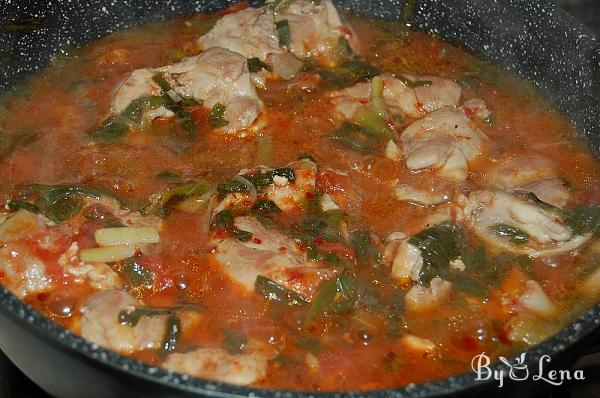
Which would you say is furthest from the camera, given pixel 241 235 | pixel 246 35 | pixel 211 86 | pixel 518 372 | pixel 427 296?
pixel 246 35

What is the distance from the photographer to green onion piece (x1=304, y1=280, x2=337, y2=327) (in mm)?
3783

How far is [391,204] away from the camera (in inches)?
179

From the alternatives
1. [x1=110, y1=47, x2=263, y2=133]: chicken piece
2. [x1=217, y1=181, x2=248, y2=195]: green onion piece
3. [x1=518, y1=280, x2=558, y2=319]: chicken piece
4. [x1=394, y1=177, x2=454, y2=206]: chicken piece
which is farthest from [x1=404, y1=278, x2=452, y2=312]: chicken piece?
[x1=110, y1=47, x2=263, y2=133]: chicken piece

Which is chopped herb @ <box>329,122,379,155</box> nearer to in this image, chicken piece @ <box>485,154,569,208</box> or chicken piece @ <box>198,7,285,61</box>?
chicken piece @ <box>485,154,569,208</box>

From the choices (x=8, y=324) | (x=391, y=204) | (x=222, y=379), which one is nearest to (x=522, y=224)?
(x=391, y=204)

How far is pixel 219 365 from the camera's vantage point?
3461 mm

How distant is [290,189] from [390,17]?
2.48 m

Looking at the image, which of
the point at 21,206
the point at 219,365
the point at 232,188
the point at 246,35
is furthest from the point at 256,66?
the point at 219,365

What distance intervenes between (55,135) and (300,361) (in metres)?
2.42

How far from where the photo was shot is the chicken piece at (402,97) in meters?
5.14

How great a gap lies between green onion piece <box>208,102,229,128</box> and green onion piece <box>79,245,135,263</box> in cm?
129

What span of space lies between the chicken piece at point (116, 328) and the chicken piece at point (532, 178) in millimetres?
2336

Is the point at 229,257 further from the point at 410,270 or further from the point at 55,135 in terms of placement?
the point at 55,135

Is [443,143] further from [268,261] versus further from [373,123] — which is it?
[268,261]
